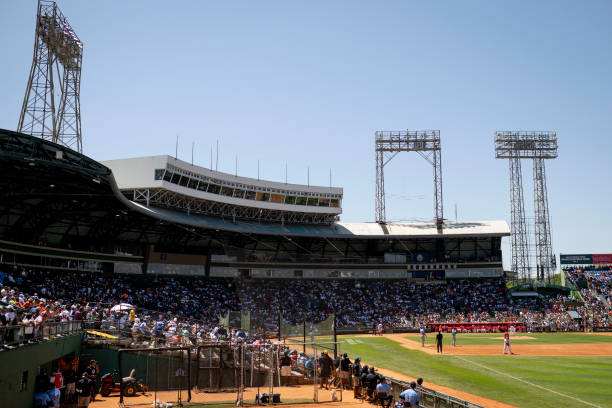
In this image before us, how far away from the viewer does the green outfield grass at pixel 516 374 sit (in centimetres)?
2142

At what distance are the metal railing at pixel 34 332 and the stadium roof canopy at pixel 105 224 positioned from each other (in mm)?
9063

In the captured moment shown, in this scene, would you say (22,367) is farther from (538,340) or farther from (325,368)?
(538,340)

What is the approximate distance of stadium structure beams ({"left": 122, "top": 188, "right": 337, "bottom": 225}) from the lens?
171ft

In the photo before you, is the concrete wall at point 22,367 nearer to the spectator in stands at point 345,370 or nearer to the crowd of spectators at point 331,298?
the spectator in stands at point 345,370

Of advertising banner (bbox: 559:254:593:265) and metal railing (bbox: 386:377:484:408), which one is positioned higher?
advertising banner (bbox: 559:254:593:265)

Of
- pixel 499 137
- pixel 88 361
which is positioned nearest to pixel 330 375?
pixel 88 361

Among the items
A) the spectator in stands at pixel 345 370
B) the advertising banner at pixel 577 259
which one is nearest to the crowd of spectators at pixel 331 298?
the advertising banner at pixel 577 259

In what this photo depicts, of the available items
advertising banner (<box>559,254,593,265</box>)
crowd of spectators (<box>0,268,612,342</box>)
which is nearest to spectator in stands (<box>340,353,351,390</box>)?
crowd of spectators (<box>0,268,612,342</box>)

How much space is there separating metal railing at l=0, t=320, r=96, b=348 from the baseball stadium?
9 centimetres

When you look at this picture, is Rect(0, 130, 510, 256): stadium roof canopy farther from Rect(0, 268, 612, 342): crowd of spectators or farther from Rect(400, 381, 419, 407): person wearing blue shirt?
Rect(400, 381, 419, 407): person wearing blue shirt

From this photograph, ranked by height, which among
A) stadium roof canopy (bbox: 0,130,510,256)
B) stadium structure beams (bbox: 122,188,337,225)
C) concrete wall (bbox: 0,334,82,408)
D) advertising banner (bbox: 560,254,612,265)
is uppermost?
stadium structure beams (bbox: 122,188,337,225)

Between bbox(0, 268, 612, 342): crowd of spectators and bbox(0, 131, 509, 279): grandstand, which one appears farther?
bbox(0, 268, 612, 342): crowd of spectators

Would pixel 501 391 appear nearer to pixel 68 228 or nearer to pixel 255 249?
pixel 68 228

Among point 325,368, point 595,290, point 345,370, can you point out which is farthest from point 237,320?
point 595,290
